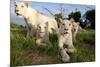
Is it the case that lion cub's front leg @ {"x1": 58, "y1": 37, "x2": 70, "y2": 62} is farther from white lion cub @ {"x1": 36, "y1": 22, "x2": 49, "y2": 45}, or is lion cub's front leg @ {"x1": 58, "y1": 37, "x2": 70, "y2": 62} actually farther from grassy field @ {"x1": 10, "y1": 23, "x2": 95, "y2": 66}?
white lion cub @ {"x1": 36, "y1": 22, "x2": 49, "y2": 45}

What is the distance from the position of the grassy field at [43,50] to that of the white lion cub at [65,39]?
0.05m

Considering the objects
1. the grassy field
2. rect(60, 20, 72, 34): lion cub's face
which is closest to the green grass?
the grassy field

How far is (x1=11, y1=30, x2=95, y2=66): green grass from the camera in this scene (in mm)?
1866

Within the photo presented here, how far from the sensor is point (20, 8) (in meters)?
1.90

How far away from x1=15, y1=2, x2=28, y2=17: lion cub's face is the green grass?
6.7 inches

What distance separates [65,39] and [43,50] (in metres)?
0.26

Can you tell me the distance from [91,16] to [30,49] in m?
0.76

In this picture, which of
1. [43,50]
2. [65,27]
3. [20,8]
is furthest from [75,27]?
[20,8]

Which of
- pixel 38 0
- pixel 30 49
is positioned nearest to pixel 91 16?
pixel 38 0
